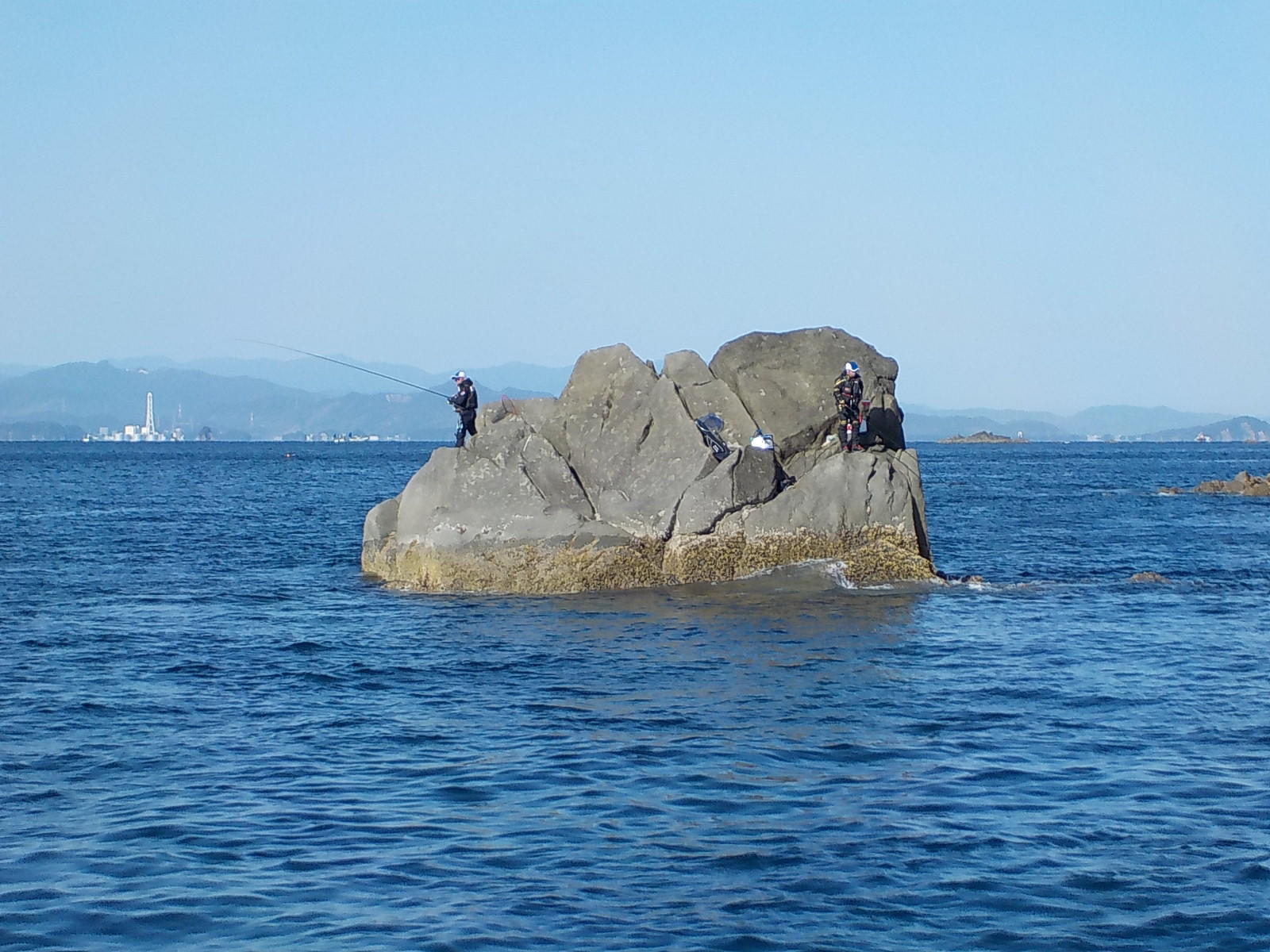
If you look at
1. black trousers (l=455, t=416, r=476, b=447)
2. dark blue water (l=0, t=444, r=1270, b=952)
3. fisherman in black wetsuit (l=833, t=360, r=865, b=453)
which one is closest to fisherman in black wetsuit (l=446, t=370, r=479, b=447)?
black trousers (l=455, t=416, r=476, b=447)

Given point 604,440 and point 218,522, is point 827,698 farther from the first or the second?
point 218,522

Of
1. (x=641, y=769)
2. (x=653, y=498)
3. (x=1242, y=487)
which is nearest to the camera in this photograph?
(x=641, y=769)

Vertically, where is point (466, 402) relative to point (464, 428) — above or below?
above

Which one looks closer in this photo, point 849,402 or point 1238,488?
point 849,402

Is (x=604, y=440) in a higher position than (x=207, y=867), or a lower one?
higher

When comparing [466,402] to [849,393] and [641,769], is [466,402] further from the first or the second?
[641,769]

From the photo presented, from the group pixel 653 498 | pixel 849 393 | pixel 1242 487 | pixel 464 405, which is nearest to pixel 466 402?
pixel 464 405

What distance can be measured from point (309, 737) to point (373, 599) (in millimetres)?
11660

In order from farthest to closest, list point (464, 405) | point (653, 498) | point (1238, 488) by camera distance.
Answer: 1. point (1238, 488)
2. point (464, 405)
3. point (653, 498)

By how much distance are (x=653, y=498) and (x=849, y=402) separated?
4.47m

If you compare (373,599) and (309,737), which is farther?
(373,599)

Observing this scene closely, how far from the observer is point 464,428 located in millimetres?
30594

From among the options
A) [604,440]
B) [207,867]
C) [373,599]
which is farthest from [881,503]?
[207,867]

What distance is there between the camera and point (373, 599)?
27438 millimetres
